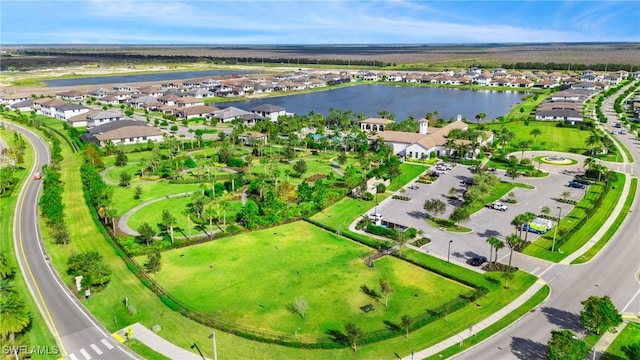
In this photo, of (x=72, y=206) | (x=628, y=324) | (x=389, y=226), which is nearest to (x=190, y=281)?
(x=389, y=226)

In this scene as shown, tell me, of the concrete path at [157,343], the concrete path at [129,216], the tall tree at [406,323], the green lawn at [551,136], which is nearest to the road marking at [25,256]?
the concrete path at [157,343]

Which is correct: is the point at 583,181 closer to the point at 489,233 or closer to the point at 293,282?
the point at 489,233

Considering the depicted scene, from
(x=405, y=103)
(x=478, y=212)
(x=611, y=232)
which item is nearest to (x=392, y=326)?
(x=478, y=212)

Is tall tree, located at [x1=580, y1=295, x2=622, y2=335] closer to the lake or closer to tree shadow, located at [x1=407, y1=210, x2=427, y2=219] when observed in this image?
tree shadow, located at [x1=407, y1=210, x2=427, y2=219]

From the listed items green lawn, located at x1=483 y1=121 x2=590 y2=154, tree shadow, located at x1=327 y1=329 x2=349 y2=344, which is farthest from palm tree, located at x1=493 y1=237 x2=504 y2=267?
green lawn, located at x1=483 y1=121 x2=590 y2=154

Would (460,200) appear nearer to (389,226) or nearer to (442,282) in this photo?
(389,226)
